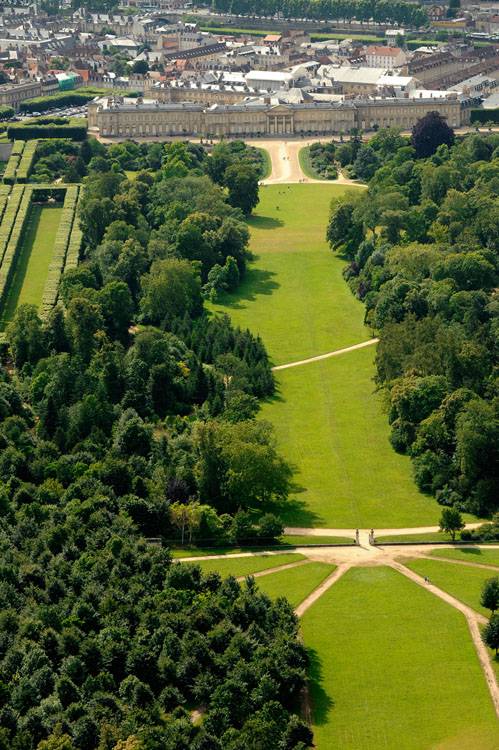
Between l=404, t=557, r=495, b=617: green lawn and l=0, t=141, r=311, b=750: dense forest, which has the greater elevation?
l=0, t=141, r=311, b=750: dense forest

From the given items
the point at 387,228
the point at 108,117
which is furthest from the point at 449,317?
the point at 108,117

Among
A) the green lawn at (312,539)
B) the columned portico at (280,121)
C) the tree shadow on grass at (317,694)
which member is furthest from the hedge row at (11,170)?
the tree shadow on grass at (317,694)

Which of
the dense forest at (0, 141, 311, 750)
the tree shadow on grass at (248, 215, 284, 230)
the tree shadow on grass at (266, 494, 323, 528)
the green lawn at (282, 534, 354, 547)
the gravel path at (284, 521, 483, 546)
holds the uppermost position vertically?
the dense forest at (0, 141, 311, 750)

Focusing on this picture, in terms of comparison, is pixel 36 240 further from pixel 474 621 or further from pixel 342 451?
pixel 474 621

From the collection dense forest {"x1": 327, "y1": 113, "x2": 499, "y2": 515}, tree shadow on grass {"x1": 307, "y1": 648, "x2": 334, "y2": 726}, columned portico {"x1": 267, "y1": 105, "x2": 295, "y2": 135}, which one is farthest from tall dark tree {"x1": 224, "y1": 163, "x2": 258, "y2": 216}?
tree shadow on grass {"x1": 307, "y1": 648, "x2": 334, "y2": 726}

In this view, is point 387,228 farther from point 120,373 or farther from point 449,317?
point 120,373

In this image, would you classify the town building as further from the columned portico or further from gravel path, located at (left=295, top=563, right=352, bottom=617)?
gravel path, located at (left=295, top=563, right=352, bottom=617)

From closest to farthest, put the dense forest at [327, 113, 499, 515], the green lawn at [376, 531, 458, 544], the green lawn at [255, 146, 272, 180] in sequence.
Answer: the green lawn at [376, 531, 458, 544] → the dense forest at [327, 113, 499, 515] → the green lawn at [255, 146, 272, 180]
